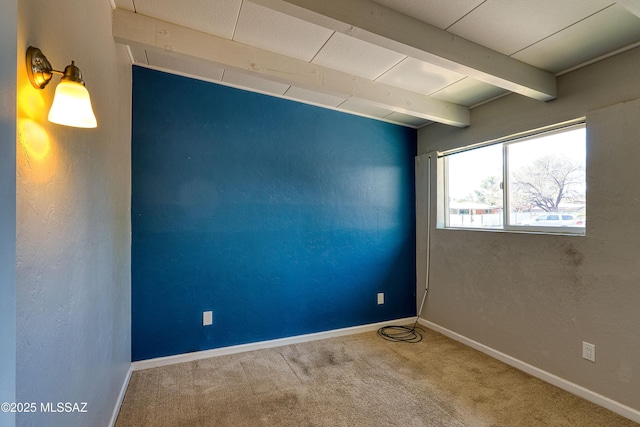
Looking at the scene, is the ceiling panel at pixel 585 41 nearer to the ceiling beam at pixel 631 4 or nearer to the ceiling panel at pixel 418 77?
the ceiling beam at pixel 631 4

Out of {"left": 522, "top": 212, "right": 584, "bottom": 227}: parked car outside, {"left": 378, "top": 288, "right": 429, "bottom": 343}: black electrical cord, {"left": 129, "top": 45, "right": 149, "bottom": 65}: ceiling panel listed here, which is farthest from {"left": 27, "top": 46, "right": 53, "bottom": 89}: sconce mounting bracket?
{"left": 378, "top": 288, "right": 429, "bottom": 343}: black electrical cord

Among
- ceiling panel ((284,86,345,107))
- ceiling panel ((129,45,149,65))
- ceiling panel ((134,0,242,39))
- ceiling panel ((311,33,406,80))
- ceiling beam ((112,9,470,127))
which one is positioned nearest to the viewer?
ceiling panel ((134,0,242,39))

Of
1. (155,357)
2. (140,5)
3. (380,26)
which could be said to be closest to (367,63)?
(380,26)

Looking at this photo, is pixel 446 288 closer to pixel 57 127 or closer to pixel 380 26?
pixel 380 26

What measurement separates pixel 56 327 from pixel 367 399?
1.88 metres

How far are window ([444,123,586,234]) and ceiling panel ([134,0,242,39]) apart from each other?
250cm

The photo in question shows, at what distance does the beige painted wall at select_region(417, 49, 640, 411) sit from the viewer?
6.21 ft

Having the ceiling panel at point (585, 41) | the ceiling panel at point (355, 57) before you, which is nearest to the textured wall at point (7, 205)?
the ceiling panel at point (355, 57)

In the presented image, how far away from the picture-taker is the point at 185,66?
8.02 feet

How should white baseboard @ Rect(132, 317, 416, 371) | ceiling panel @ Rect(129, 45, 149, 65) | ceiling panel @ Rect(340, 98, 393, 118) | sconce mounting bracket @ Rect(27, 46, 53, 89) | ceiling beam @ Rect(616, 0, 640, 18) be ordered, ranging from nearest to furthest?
sconce mounting bracket @ Rect(27, 46, 53, 89) → ceiling beam @ Rect(616, 0, 640, 18) → ceiling panel @ Rect(129, 45, 149, 65) → white baseboard @ Rect(132, 317, 416, 371) → ceiling panel @ Rect(340, 98, 393, 118)

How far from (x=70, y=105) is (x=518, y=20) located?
2189mm

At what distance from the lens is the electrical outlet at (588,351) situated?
2.06 metres

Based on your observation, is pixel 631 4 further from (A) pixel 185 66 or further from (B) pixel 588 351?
(A) pixel 185 66

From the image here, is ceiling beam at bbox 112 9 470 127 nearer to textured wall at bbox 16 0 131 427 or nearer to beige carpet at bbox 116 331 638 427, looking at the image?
textured wall at bbox 16 0 131 427
